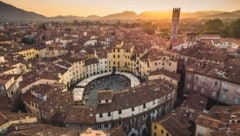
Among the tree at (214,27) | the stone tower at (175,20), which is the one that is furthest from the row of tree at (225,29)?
the stone tower at (175,20)

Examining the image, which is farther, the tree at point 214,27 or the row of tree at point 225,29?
the tree at point 214,27

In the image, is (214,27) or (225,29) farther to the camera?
(214,27)

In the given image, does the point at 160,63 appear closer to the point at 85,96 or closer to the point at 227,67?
the point at 227,67

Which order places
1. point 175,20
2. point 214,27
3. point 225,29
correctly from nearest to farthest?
point 175,20, point 225,29, point 214,27

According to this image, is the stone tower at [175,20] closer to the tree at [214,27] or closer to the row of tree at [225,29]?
the row of tree at [225,29]

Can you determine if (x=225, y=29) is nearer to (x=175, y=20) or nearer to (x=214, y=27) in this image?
(x=214, y=27)

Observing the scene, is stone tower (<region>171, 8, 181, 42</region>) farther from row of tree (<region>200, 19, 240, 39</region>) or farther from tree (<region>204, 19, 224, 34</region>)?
tree (<region>204, 19, 224, 34</region>)

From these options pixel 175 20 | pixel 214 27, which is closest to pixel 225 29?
pixel 214 27

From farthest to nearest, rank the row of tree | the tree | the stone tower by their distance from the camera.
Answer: the tree → the row of tree → the stone tower

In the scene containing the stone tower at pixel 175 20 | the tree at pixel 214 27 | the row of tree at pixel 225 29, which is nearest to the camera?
the stone tower at pixel 175 20

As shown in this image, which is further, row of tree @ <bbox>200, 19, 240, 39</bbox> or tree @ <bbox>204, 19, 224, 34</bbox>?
tree @ <bbox>204, 19, 224, 34</bbox>

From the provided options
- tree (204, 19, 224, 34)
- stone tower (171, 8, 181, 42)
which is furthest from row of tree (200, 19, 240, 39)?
stone tower (171, 8, 181, 42)
